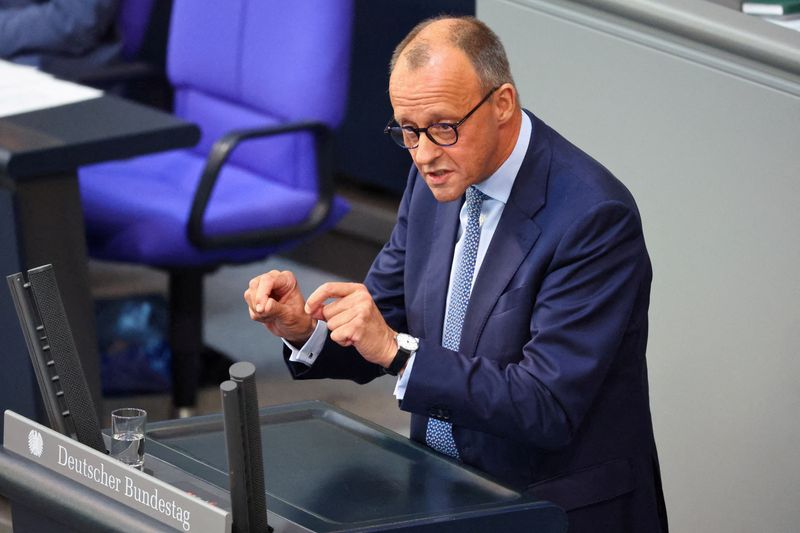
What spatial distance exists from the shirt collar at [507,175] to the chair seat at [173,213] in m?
1.74

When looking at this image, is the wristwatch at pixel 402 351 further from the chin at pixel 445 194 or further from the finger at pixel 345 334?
the chin at pixel 445 194

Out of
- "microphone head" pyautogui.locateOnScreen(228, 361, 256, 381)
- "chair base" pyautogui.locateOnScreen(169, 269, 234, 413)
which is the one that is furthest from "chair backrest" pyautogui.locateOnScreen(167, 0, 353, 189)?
"microphone head" pyautogui.locateOnScreen(228, 361, 256, 381)

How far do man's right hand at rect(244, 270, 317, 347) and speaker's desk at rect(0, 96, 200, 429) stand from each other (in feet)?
4.02

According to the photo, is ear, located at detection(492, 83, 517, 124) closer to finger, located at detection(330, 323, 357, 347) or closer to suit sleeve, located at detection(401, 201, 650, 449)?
suit sleeve, located at detection(401, 201, 650, 449)

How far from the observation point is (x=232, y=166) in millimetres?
4074

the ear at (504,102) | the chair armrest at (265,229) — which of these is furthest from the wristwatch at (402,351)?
the chair armrest at (265,229)

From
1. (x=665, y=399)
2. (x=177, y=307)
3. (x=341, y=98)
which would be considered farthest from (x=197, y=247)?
(x=665, y=399)

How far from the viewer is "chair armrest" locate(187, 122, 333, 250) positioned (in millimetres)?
3674

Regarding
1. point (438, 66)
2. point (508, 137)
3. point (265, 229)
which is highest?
point (438, 66)

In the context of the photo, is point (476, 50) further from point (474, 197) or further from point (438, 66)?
point (474, 197)

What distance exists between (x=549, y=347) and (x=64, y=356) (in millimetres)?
624

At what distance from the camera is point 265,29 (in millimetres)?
3832

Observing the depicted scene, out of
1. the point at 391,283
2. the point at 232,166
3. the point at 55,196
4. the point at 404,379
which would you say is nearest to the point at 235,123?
the point at 232,166

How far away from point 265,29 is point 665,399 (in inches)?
60.1
